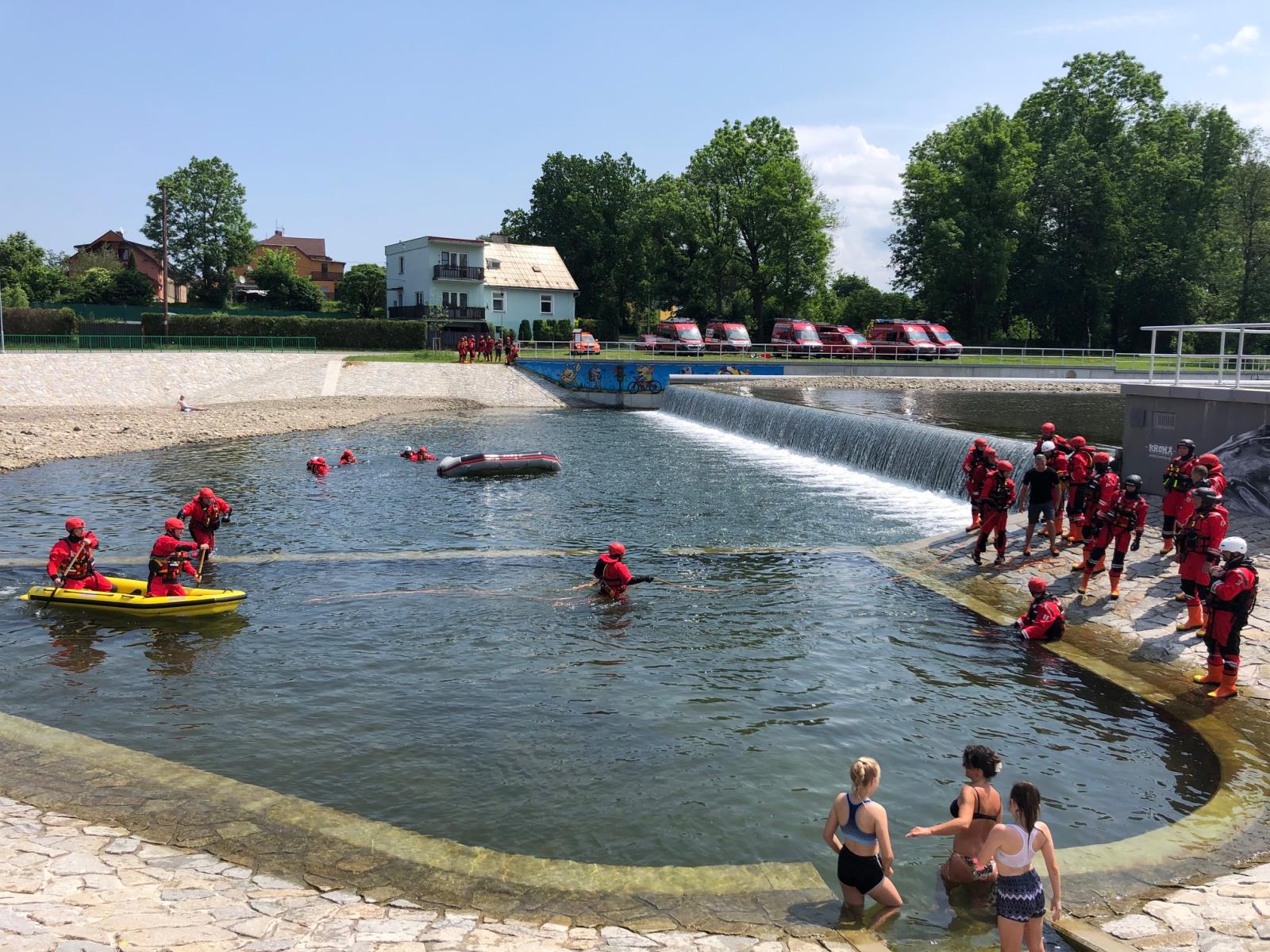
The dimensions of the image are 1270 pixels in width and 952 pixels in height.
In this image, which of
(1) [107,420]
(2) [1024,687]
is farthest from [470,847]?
(1) [107,420]

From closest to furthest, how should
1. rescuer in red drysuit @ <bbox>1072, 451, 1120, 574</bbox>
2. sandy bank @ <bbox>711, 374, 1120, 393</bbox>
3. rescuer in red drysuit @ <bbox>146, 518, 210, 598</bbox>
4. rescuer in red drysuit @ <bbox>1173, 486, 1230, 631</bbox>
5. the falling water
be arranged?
rescuer in red drysuit @ <bbox>1173, 486, 1230, 631</bbox>, rescuer in red drysuit @ <bbox>146, 518, 210, 598</bbox>, rescuer in red drysuit @ <bbox>1072, 451, 1120, 574</bbox>, the falling water, sandy bank @ <bbox>711, 374, 1120, 393</bbox>

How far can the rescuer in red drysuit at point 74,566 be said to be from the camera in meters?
14.7

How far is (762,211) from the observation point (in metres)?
71.5

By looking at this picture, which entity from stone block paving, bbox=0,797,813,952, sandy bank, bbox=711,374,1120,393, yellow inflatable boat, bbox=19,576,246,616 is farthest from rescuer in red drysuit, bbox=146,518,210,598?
sandy bank, bbox=711,374,1120,393

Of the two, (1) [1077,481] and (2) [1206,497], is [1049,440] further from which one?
(2) [1206,497]

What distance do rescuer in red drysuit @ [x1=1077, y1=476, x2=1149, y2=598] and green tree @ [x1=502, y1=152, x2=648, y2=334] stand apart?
72.7m

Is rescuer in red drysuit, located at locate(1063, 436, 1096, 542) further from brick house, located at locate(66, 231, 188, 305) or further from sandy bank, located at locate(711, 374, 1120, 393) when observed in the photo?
brick house, located at locate(66, 231, 188, 305)

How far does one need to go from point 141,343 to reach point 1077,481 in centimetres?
5605

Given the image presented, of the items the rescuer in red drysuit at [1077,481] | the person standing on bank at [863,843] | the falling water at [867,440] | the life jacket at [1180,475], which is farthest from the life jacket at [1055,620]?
the falling water at [867,440]

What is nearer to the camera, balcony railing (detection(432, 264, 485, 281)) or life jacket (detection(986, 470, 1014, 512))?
life jacket (detection(986, 470, 1014, 512))

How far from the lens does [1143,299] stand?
73250 mm

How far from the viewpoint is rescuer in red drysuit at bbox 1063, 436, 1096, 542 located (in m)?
16.6

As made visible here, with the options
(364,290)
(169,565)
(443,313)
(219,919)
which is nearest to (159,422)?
(169,565)

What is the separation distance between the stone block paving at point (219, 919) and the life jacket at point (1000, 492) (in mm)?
11728
